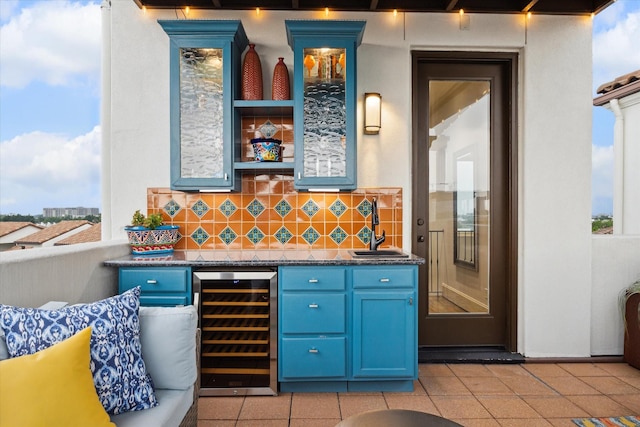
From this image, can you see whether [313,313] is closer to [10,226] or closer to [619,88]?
[10,226]

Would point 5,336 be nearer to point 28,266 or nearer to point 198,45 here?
point 28,266

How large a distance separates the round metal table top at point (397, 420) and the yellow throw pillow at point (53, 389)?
31.2 inches

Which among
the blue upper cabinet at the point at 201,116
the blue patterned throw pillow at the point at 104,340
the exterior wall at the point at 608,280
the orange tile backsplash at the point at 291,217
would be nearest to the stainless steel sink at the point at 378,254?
the orange tile backsplash at the point at 291,217

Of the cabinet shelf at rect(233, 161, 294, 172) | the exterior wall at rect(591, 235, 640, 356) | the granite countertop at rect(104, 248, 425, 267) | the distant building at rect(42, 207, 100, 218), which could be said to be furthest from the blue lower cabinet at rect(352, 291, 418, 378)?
the distant building at rect(42, 207, 100, 218)

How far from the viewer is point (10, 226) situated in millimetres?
2342

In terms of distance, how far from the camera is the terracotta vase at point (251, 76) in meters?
3.00

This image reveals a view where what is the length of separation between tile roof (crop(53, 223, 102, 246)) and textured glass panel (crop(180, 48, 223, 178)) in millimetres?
898

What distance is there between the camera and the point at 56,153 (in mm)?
2951

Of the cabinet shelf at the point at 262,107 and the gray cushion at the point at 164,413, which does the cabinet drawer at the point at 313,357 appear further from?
the cabinet shelf at the point at 262,107

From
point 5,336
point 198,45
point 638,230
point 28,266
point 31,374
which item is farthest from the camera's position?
point 638,230

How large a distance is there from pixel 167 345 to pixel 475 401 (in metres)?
2.00

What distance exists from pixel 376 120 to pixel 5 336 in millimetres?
2615

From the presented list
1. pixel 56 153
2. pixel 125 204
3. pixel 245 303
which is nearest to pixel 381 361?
pixel 245 303

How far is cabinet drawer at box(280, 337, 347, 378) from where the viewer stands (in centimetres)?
259
